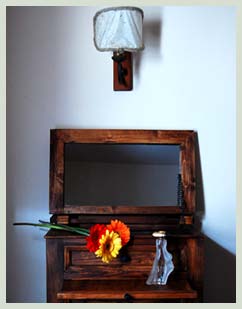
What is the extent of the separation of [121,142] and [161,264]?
429 millimetres

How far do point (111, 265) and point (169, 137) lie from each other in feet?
1.55

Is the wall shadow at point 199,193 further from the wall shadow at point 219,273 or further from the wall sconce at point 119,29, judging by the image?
the wall sconce at point 119,29

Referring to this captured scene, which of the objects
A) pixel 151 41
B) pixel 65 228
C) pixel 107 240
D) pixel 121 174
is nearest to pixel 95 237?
pixel 107 240

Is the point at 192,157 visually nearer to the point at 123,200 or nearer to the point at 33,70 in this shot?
the point at 123,200

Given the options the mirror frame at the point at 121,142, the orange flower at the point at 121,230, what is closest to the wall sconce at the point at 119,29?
the mirror frame at the point at 121,142

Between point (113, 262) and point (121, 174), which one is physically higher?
point (121, 174)

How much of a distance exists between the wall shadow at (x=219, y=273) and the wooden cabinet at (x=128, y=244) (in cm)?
18

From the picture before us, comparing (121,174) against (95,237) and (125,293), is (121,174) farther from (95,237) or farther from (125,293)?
(125,293)

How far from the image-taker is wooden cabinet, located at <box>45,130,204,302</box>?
1.14m

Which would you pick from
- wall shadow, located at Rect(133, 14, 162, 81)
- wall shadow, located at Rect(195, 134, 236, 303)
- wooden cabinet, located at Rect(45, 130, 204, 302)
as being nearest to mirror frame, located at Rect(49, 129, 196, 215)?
wooden cabinet, located at Rect(45, 130, 204, 302)

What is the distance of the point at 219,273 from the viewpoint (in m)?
1.50

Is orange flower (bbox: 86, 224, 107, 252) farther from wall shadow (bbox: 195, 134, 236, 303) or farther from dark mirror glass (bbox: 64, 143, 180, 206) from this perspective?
wall shadow (bbox: 195, 134, 236, 303)

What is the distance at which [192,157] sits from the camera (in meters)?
1.43

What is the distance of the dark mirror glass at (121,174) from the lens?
1.42 metres
